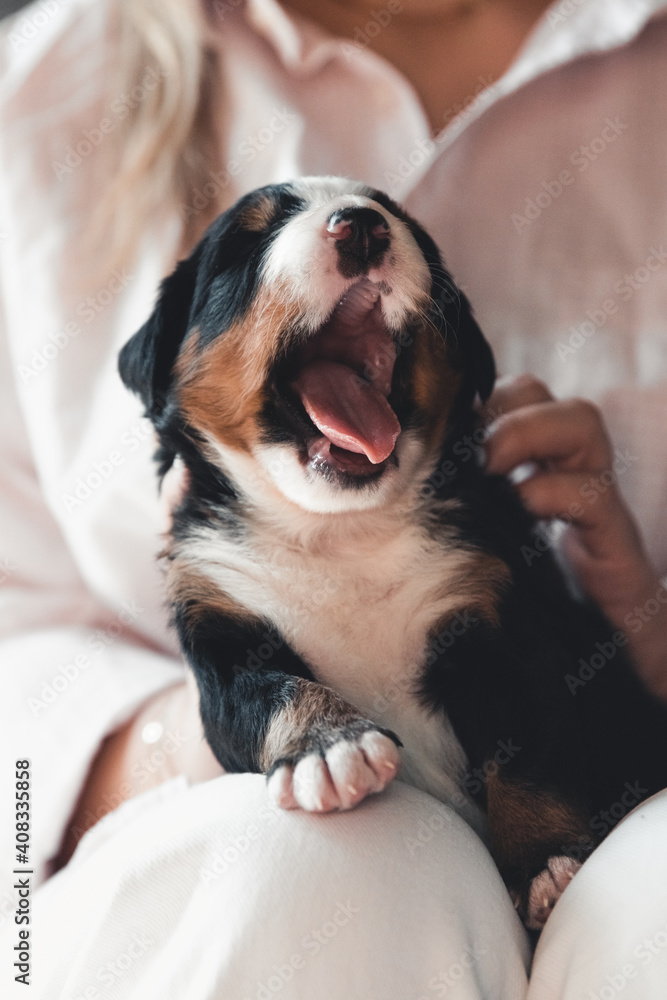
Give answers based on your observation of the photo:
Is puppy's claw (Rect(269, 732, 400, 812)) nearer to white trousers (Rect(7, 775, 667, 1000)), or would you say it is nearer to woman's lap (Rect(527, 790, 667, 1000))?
white trousers (Rect(7, 775, 667, 1000))

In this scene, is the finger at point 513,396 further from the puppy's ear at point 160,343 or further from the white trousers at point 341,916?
the white trousers at point 341,916

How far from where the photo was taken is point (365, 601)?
1686 mm

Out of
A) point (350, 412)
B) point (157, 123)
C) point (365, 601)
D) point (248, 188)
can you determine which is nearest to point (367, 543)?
point (365, 601)

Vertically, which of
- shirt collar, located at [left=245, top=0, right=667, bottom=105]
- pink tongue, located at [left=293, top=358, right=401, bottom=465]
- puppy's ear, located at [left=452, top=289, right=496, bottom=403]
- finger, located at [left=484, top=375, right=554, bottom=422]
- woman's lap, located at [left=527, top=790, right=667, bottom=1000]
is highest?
shirt collar, located at [left=245, top=0, right=667, bottom=105]

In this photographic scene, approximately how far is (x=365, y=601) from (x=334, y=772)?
1.39 feet

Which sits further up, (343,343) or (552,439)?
(343,343)

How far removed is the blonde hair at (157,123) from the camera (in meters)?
2.23

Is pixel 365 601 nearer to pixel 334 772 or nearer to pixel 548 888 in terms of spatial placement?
pixel 334 772

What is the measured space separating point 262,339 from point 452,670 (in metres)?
0.67

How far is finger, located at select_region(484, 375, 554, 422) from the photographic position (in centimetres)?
193

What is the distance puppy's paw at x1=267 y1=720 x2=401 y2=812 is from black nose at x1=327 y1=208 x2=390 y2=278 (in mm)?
770

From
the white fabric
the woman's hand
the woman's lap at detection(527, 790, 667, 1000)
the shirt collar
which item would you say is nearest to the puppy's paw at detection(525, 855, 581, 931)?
the woman's lap at detection(527, 790, 667, 1000)

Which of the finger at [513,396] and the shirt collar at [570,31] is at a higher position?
the shirt collar at [570,31]

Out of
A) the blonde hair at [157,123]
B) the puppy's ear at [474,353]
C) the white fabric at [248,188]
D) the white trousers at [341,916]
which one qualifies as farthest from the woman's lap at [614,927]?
the blonde hair at [157,123]
